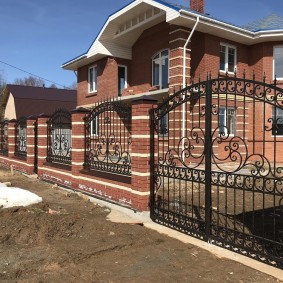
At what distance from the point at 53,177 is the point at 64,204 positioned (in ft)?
9.16

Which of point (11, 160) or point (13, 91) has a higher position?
point (13, 91)

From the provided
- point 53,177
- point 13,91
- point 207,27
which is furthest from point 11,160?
point 13,91

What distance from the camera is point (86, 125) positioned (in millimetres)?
8602

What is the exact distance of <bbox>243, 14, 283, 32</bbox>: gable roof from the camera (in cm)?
1539

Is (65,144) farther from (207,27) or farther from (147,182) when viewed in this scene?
(207,27)

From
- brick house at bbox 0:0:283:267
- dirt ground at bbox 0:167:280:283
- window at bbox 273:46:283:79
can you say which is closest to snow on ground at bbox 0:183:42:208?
dirt ground at bbox 0:167:280:283

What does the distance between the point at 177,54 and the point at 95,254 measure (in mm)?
10161

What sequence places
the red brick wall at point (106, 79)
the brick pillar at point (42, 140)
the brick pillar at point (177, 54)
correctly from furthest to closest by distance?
1. the red brick wall at point (106, 79)
2. the brick pillar at point (177, 54)
3. the brick pillar at point (42, 140)

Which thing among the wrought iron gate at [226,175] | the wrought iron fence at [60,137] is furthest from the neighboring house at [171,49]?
the wrought iron gate at [226,175]

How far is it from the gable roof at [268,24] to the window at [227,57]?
4.18 ft

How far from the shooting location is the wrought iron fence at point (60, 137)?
977cm

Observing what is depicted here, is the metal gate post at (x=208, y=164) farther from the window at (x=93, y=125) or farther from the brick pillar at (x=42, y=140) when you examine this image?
the brick pillar at (x=42, y=140)

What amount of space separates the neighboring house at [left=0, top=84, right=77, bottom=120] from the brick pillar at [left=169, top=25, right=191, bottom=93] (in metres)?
20.8

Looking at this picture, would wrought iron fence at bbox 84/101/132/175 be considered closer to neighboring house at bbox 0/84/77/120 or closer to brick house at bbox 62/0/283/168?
brick house at bbox 62/0/283/168
